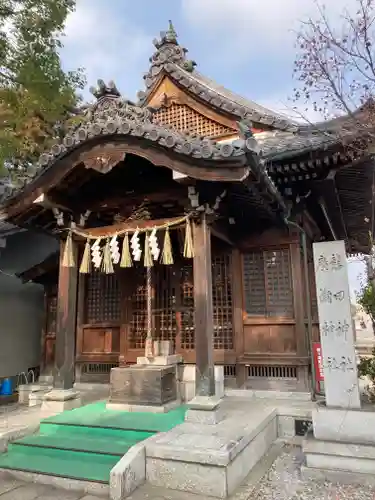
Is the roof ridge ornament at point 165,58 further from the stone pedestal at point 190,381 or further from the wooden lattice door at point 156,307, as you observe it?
the stone pedestal at point 190,381

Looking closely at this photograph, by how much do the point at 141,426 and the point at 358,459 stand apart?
328cm

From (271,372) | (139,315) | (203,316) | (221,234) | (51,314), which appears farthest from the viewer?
(51,314)

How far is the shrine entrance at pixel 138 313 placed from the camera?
29.5 ft

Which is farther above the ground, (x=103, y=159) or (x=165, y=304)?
(x=103, y=159)

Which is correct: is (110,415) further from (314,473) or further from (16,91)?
(16,91)

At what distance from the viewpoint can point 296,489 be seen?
5.00 metres

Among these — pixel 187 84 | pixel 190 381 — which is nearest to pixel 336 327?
pixel 190 381

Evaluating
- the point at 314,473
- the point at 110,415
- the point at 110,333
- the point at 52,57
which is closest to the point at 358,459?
the point at 314,473

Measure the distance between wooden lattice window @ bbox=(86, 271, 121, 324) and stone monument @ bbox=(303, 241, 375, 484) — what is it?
5560mm

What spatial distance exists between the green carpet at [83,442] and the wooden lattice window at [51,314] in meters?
4.52

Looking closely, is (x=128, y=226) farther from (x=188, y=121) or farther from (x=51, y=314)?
(x=51, y=314)

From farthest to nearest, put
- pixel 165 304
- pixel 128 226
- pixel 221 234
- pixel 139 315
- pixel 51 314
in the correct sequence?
pixel 51 314
pixel 139 315
pixel 165 304
pixel 221 234
pixel 128 226

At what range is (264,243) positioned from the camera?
880cm

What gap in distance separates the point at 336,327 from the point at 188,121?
753 centimetres
